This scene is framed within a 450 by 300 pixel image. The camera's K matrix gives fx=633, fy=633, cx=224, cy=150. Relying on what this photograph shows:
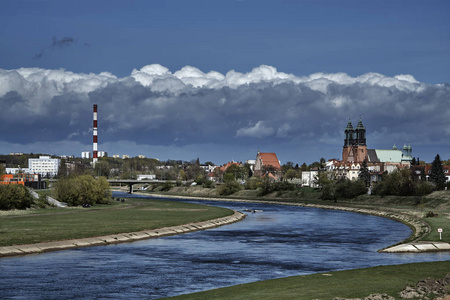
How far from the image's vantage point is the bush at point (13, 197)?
11033 centimetres

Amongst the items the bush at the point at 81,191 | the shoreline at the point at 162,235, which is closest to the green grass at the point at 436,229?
the shoreline at the point at 162,235

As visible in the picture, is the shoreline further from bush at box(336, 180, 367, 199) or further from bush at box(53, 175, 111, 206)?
bush at box(336, 180, 367, 199)

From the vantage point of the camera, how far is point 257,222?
106312 mm

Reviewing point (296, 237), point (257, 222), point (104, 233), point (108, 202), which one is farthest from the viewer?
point (108, 202)

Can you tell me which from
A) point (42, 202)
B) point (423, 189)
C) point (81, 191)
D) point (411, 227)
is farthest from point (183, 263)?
point (423, 189)

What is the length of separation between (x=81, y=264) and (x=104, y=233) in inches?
869

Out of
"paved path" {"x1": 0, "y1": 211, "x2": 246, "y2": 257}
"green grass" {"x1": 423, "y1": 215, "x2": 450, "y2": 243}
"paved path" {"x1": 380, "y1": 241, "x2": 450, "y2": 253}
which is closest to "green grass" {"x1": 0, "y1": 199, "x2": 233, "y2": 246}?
"paved path" {"x1": 0, "y1": 211, "x2": 246, "y2": 257}

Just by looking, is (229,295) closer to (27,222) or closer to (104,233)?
(104,233)

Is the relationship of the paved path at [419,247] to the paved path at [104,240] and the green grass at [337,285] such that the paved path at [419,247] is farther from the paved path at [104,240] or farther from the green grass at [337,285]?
the paved path at [104,240]

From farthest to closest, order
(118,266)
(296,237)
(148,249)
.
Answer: (296,237), (148,249), (118,266)

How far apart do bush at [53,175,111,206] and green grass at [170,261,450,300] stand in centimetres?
10105

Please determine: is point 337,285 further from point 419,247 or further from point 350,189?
point 350,189

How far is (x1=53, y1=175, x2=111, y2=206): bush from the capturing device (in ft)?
449

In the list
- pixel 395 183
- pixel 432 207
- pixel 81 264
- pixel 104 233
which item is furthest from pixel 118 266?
pixel 395 183
